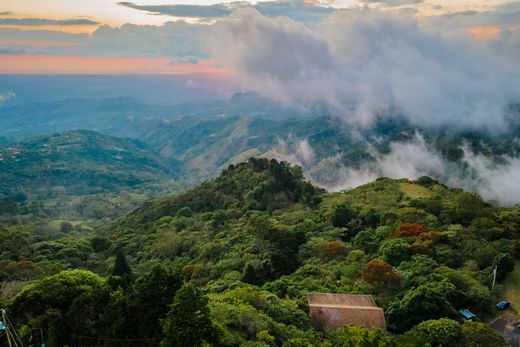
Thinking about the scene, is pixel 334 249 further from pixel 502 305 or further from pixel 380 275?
pixel 502 305

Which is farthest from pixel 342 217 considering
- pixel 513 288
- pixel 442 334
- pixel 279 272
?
pixel 442 334

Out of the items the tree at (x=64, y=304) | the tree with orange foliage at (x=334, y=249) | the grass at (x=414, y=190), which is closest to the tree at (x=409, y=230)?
the tree with orange foliage at (x=334, y=249)

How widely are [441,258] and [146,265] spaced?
1544 inches

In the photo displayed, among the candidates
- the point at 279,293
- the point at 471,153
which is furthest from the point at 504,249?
the point at 471,153

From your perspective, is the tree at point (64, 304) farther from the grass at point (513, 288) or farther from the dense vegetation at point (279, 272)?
the grass at point (513, 288)

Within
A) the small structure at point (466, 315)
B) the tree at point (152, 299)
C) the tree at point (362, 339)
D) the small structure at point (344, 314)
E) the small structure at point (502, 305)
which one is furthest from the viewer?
the small structure at point (502, 305)

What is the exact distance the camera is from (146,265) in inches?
2387

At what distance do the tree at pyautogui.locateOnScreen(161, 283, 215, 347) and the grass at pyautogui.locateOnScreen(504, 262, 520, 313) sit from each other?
2319 cm

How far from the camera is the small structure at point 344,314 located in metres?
29.0

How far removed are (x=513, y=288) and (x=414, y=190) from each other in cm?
3517

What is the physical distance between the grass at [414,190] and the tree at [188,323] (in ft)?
161

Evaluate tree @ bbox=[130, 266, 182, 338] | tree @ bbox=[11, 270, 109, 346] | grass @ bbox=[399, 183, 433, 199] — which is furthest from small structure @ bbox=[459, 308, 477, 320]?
grass @ bbox=[399, 183, 433, 199]

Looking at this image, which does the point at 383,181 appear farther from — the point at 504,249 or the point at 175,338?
the point at 175,338

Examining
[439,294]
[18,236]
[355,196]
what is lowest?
[18,236]
